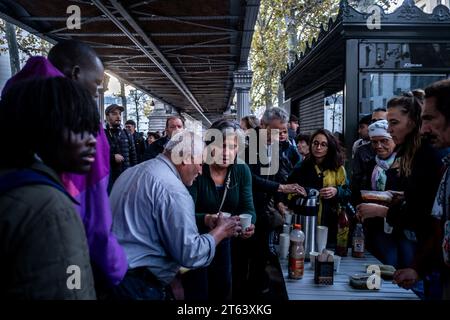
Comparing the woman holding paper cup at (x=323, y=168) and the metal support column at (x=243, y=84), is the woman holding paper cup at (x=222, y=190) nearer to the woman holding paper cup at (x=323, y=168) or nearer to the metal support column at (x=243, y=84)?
the woman holding paper cup at (x=323, y=168)

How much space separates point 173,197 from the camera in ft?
5.75

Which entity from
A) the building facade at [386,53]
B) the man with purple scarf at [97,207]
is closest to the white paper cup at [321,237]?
the man with purple scarf at [97,207]

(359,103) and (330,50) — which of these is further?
(330,50)

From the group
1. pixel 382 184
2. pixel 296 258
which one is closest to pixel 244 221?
pixel 296 258

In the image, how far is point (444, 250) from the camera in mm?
1732

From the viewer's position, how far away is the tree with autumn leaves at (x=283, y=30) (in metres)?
13.6

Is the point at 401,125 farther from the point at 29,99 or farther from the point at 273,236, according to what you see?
the point at 29,99

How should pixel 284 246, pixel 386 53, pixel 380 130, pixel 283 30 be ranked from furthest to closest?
pixel 283 30 < pixel 386 53 < pixel 380 130 < pixel 284 246

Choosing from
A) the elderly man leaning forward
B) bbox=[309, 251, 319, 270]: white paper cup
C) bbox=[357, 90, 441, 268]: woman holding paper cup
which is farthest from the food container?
the elderly man leaning forward

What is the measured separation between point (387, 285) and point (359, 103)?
12.6ft

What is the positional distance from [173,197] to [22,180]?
936 millimetres

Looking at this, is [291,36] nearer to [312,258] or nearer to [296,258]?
[312,258]

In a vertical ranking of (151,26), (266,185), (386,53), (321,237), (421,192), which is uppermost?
(151,26)
